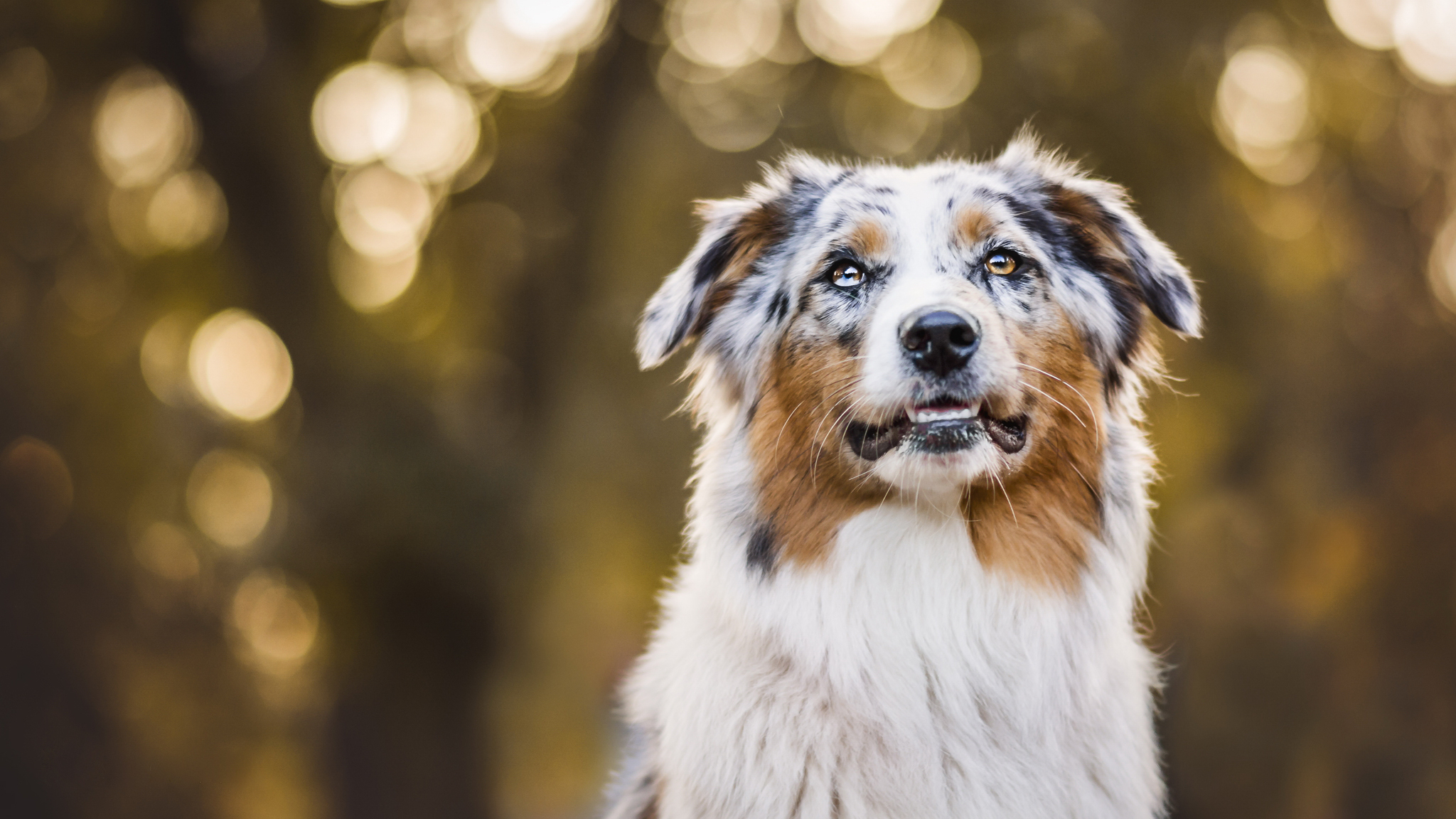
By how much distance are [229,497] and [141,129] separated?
257cm

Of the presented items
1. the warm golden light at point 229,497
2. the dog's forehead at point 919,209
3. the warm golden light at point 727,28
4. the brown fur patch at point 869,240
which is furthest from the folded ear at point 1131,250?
the warm golden light at point 229,497

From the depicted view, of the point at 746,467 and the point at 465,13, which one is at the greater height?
the point at 465,13

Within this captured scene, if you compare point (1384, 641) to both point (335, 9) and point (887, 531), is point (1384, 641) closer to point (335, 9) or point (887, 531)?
point (887, 531)

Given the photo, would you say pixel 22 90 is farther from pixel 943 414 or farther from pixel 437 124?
pixel 943 414

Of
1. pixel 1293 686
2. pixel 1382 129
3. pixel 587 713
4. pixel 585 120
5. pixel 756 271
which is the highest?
pixel 1382 129

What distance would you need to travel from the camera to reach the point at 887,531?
228cm

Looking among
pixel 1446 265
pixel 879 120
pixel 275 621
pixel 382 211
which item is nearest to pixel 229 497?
pixel 275 621

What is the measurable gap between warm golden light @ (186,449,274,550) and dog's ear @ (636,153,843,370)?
16.5ft

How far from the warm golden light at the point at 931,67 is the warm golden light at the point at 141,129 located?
4565mm

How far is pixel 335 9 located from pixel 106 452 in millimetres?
3442

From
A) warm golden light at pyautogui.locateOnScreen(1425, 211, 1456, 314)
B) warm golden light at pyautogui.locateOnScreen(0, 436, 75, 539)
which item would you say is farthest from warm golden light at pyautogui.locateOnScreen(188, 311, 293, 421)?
warm golden light at pyautogui.locateOnScreen(1425, 211, 1456, 314)

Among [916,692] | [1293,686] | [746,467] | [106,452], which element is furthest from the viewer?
[106,452]

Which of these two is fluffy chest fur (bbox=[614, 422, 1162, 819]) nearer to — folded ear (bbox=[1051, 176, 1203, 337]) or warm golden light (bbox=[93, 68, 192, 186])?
folded ear (bbox=[1051, 176, 1203, 337])

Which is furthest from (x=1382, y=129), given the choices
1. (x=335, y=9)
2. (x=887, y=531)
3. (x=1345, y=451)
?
(x=335, y=9)
